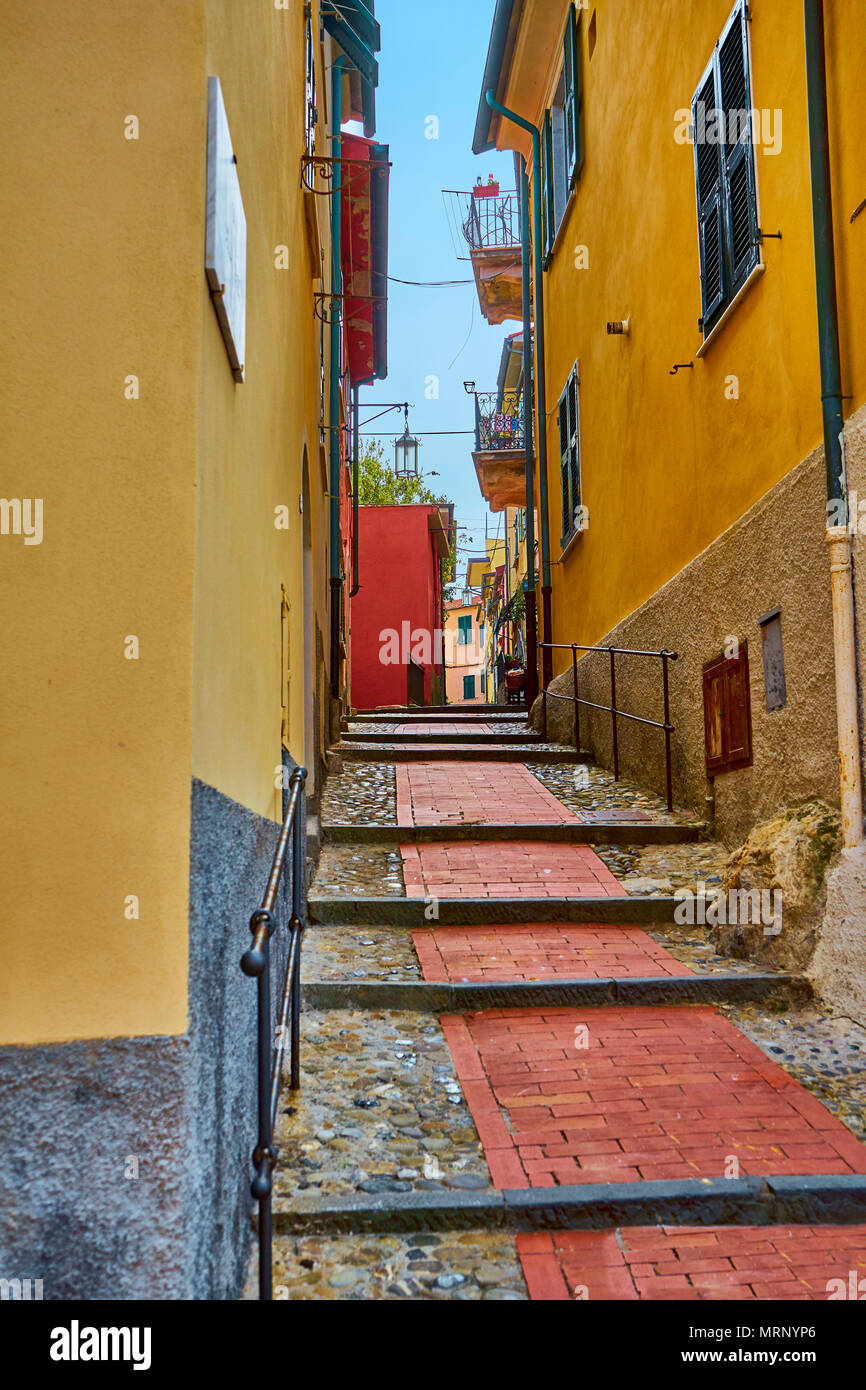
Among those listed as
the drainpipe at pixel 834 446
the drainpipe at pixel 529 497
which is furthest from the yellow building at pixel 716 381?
the drainpipe at pixel 529 497

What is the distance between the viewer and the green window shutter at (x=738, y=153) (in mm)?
5484

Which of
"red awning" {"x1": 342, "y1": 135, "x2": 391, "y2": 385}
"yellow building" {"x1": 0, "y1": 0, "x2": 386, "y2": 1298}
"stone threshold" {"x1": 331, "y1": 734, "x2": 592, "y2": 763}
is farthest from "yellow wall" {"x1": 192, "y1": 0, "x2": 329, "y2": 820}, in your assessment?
"red awning" {"x1": 342, "y1": 135, "x2": 391, "y2": 385}

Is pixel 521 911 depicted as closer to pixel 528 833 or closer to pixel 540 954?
pixel 540 954

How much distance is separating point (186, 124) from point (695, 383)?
4990 mm

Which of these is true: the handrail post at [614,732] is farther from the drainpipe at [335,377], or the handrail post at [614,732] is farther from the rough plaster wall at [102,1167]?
the rough plaster wall at [102,1167]

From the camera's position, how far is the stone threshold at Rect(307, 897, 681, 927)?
520 cm

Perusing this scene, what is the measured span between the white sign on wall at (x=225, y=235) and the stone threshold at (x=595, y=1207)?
83.3 inches

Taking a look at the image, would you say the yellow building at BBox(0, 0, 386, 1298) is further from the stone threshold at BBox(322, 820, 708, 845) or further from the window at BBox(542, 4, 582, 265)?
the window at BBox(542, 4, 582, 265)

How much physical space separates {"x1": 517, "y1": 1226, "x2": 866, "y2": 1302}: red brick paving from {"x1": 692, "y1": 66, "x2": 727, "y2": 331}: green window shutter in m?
4.73

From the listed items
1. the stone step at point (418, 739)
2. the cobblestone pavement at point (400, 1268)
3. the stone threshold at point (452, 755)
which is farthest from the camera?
the stone step at point (418, 739)

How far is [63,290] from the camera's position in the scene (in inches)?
77.0

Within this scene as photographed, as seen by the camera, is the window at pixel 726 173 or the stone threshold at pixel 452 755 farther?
the stone threshold at pixel 452 755
